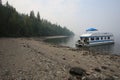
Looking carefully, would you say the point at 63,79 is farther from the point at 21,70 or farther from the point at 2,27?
the point at 2,27

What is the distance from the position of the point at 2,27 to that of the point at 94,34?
34.7 meters

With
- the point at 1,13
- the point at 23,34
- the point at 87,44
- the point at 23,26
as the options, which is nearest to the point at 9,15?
the point at 1,13

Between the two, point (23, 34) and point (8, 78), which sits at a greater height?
point (23, 34)

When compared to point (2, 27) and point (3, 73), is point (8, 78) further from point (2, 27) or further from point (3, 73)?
point (2, 27)

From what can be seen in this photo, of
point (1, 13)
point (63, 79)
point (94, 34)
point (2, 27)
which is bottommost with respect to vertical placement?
point (63, 79)

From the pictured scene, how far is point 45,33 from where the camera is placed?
308ft

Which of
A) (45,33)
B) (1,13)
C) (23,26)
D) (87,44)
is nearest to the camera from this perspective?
(87,44)

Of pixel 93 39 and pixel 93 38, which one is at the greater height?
pixel 93 38

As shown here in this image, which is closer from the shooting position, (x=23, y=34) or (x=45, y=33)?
(x=23, y=34)

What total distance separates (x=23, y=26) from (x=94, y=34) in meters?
37.8

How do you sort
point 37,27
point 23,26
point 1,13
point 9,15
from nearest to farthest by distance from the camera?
1. point 1,13
2. point 9,15
3. point 23,26
4. point 37,27

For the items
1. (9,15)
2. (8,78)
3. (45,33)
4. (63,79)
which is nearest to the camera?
(8,78)

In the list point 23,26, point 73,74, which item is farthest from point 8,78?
point 23,26

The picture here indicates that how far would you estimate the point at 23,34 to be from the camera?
64.0m
